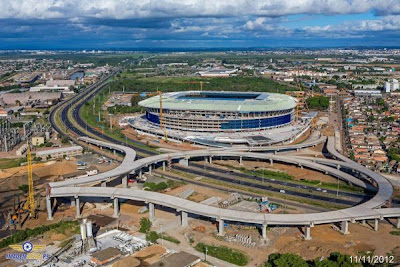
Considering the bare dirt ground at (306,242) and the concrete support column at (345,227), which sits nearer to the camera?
the bare dirt ground at (306,242)

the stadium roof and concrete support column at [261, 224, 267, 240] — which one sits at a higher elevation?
the stadium roof

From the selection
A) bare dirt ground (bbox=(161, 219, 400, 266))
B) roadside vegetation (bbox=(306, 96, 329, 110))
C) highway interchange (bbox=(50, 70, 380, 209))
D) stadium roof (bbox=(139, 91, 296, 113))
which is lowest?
bare dirt ground (bbox=(161, 219, 400, 266))

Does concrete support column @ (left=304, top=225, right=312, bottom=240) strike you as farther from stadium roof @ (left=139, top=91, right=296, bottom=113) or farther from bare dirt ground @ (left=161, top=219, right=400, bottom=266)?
stadium roof @ (left=139, top=91, right=296, bottom=113)

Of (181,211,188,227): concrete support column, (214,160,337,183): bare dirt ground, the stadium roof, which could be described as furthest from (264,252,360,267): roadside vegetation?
the stadium roof

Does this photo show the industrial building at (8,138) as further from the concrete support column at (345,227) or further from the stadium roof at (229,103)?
the concrete support column at (345,227)

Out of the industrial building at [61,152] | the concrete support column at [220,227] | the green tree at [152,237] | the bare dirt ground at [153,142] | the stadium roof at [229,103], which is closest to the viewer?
the green tree at [152,237]

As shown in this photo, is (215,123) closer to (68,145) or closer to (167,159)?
(167,159)

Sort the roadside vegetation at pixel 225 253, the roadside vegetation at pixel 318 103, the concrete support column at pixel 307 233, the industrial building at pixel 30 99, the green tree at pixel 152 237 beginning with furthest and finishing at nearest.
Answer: the industrial building at pixel 30 99, the roadside vegetation at pixel 318 103, the concrete support column at pixel 307 233, the green tree at pixel 152 237, the roadside vegetation at pixel 225 253

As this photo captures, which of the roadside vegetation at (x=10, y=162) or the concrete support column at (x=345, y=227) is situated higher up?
the roadside vegetation at (x=10, y=162)

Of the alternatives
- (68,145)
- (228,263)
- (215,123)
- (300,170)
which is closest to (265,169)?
(300,170)

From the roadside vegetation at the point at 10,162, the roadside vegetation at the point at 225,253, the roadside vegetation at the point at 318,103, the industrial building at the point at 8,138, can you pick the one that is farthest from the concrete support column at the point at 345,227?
the roadside vegetation at the point at 318,103
